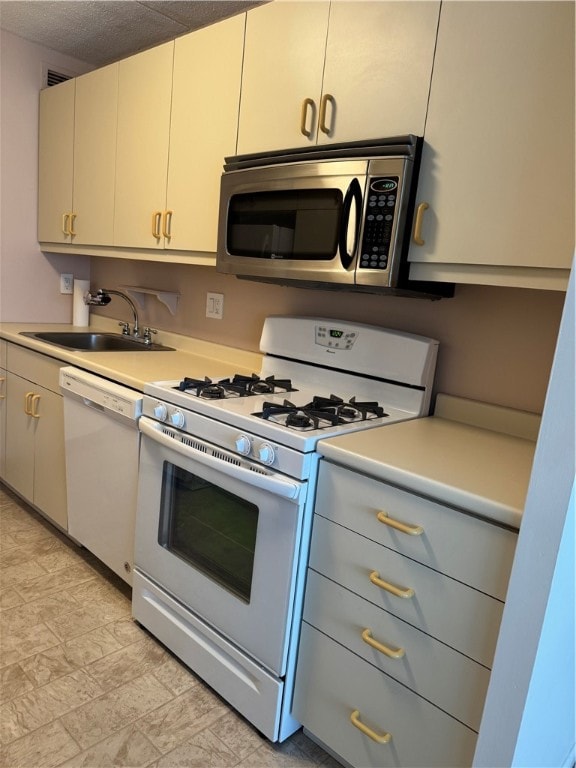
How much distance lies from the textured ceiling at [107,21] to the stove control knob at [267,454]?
77.5 inches

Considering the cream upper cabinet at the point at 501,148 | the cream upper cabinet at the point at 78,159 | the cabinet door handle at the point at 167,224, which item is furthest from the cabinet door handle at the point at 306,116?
the cream upper cabinet at the point at 78,159

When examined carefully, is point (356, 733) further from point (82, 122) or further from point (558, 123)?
point (82, 122)

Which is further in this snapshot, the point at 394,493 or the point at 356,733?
the point at 356,733

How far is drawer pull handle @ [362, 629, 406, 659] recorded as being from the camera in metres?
1.24

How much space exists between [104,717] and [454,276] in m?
1.60

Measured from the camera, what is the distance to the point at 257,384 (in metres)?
1.93

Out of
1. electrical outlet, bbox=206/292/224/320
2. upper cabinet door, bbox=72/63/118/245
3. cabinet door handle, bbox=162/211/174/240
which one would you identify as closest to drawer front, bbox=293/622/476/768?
electrical outlet, bbox=206/292/224/320

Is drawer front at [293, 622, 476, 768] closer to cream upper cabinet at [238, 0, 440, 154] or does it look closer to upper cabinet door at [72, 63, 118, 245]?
cream upper cabinet at [238, 0, 440, 154]

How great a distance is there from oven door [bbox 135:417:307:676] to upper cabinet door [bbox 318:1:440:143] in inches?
40.1

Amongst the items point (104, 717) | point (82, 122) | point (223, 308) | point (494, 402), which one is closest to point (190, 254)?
point (223, 308)

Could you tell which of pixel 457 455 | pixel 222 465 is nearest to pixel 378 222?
pixel 457 455

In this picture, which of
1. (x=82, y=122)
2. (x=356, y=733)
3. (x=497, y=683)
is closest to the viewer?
(x=497, y=683)

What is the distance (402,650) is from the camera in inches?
49.0

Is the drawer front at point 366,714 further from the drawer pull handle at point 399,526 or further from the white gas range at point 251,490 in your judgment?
the drawer pull handle at point 399,526
